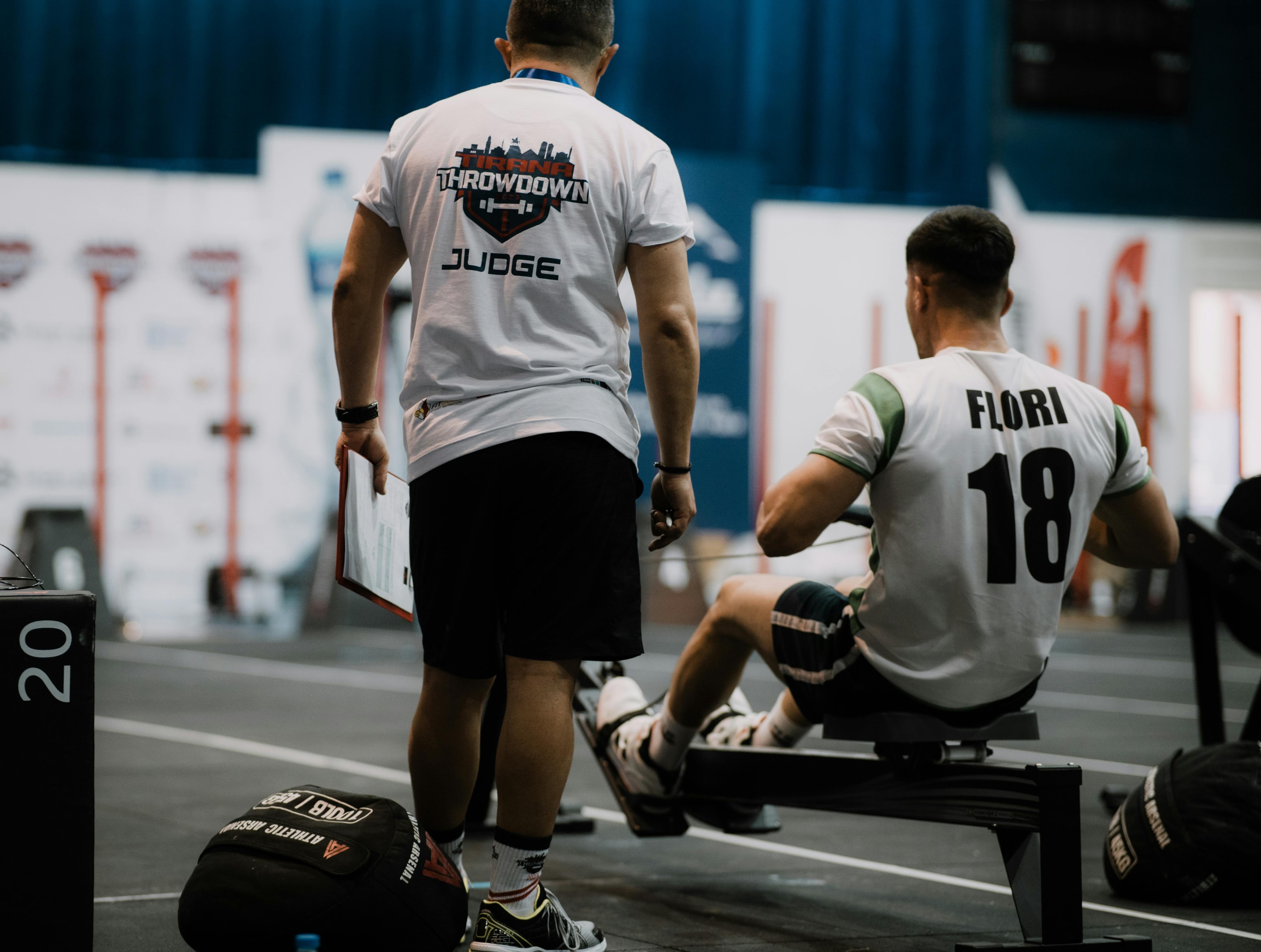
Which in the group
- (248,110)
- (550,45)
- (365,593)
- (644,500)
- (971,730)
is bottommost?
(644,500)

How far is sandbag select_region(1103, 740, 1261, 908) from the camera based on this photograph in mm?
2443

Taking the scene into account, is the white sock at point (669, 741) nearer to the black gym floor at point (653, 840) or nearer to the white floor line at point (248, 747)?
the black gym floor at point (653, 840)

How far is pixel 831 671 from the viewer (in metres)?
2.20

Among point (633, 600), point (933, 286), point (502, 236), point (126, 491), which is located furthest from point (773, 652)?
point (126, 491)

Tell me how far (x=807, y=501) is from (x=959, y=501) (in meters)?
0.22

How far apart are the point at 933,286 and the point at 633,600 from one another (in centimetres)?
65

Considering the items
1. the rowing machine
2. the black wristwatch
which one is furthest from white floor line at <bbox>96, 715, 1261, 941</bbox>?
the black wristwatch

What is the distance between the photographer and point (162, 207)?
9.14 metres

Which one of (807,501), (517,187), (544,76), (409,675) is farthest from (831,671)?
(409,675)

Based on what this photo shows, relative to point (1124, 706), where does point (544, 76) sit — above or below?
above

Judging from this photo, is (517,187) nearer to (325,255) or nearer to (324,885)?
(324,885)

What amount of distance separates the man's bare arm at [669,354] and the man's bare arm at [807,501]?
119 millimetres

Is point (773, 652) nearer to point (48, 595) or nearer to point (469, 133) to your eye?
point (469, 133)

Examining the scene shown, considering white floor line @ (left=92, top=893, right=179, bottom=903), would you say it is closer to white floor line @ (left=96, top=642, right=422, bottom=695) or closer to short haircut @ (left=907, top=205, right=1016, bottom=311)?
short haircut @ (left=907, top=205, right=1016, bottom=311)
